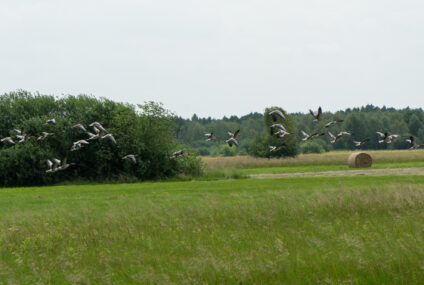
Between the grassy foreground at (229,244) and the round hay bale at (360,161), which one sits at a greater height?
the grassy foreground at (229,244)

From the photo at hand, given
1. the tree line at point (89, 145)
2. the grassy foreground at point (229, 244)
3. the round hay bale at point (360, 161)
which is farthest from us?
the round hay bale at point (360, 161)

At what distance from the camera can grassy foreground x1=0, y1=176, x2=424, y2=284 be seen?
10781 mm

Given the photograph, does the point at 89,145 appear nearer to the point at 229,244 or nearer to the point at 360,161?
the point at 360,161

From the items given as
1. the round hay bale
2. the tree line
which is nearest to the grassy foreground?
the tree line

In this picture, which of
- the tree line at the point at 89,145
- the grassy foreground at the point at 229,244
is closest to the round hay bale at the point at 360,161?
the tree line at the point at 89,145

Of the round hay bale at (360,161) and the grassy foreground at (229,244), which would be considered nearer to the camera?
the grassy foreground at (229,244)

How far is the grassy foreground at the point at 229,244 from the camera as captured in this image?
10.8 metres

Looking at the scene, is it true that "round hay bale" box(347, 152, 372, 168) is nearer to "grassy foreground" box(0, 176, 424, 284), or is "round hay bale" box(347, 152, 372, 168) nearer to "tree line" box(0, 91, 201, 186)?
"tree line" box(0, 91, 201, 186)

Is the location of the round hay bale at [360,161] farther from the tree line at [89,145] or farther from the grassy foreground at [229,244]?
the grassy foreground at [229,244]

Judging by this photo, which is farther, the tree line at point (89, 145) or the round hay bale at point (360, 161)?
the round hay bale at point (360, 161)

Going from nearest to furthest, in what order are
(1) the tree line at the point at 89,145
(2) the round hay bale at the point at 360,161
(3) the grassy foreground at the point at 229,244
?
(3) the grassy foreground at the point at 229,244
(1) the tree line at the point at 89,145
(2) the round hay bale at the point at 360,161

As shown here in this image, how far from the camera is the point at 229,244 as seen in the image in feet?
43.3

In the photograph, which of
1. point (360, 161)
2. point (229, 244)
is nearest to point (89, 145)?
point (360, 161)

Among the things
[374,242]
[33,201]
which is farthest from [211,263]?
[33,201]
